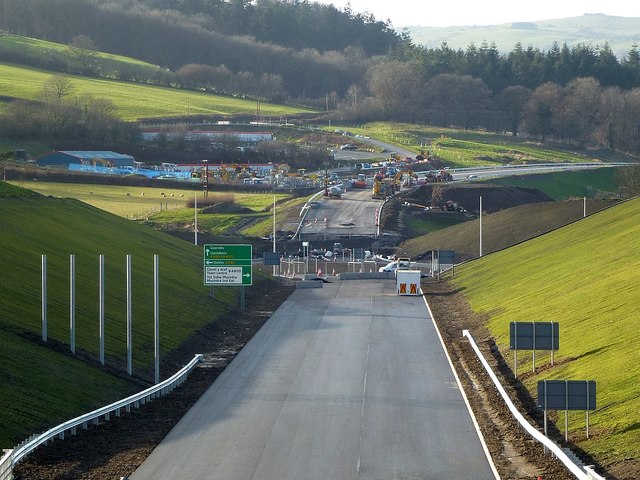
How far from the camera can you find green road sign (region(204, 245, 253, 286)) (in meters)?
62.8

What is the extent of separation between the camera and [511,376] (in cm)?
4169

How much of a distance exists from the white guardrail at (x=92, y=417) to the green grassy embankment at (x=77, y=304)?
0.76m

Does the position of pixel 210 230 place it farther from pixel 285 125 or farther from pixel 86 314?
pixel 285 125

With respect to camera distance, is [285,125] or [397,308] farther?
[285,125]

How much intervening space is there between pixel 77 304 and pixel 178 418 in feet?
44.3

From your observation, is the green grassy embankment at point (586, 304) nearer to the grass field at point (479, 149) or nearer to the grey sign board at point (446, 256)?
the grey sign board at point (446, 256)

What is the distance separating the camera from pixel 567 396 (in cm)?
2817

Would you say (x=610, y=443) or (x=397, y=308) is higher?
(x=610, y=443)

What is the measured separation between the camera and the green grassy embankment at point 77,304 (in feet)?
114

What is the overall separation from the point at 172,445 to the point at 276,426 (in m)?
3.49

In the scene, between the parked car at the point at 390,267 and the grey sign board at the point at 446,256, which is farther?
the parked car at the point at 390,267

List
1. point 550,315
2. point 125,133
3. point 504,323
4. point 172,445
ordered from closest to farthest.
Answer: point 172,445
point 550,315
point 504,323
point 125,133

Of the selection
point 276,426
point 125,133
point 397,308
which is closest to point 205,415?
point 276,426

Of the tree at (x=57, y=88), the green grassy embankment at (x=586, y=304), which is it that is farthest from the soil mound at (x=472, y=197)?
the tree at (x=57, y=88)
